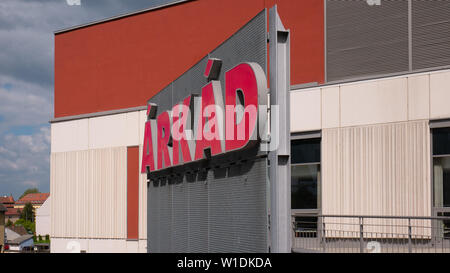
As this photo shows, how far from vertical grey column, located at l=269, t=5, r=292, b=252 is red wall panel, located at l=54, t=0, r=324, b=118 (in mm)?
11538

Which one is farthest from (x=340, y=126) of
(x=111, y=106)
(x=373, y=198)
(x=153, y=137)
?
(x=111, y=106)

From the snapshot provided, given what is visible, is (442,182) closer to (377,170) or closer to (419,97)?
(377,170)

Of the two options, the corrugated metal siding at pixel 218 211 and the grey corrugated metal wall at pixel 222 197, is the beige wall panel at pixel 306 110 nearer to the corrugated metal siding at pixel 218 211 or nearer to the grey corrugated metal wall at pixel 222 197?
the grey corrugated metal wall at pixel 222 197

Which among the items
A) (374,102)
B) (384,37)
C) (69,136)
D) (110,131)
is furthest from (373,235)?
(69,136)

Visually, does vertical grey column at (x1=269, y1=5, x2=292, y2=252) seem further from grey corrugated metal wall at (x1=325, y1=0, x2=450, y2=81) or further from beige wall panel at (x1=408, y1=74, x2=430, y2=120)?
grey corrugated metal wall at (x1=325, y1=0, x2=450, y2=81)

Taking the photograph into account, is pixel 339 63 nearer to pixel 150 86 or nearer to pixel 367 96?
pixel 367 96

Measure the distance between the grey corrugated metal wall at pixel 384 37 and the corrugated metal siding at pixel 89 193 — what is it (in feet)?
37.2

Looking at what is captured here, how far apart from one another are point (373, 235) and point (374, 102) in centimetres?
421

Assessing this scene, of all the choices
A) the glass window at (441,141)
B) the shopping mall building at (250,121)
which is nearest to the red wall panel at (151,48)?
the shopping mall building at (250,121)

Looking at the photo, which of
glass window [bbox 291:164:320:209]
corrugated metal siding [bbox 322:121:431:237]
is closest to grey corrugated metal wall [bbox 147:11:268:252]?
glass window [bbox 291:164:320:209]

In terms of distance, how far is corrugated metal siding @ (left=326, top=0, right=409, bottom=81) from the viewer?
1822 cm

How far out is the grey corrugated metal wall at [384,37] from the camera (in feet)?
57.6
